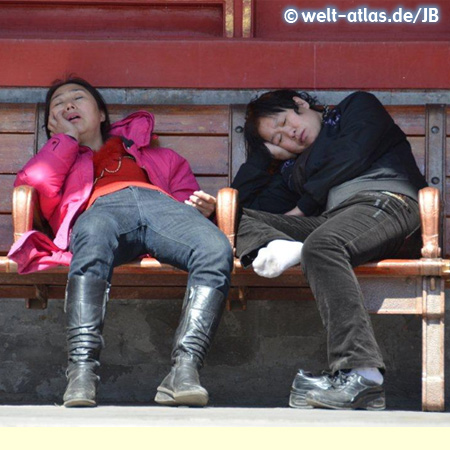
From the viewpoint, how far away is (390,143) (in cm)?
468

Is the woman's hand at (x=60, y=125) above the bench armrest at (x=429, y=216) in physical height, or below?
above

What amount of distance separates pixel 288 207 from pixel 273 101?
43 cm

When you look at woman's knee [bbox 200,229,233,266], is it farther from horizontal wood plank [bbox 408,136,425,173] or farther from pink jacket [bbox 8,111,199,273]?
horizontal wood plank [bbox 408,136,425,173]

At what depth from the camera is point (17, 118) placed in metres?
5.29

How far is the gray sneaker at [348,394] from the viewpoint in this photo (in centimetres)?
390

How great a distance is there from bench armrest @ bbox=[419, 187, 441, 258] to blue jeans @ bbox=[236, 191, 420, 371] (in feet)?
0.31

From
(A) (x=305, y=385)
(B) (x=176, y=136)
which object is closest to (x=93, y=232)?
(A) (x=305, y=385)

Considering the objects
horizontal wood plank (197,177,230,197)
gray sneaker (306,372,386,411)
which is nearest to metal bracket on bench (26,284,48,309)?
horizontal wood plank (197,177,230,197)

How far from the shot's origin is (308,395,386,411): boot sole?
391 centimetres

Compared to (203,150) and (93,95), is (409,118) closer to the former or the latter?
(203,150)

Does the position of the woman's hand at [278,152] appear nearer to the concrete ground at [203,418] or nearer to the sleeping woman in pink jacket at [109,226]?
the sleeping woman in pink jacket at [109,226]

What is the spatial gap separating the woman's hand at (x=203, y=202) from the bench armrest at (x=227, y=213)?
12 centimetres

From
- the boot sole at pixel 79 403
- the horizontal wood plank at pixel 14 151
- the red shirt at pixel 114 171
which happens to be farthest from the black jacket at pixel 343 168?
the boot sole at pixel 79 403

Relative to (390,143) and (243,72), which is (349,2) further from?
(390,143)
